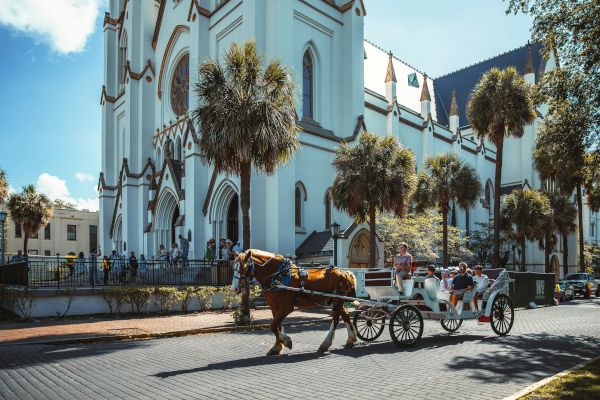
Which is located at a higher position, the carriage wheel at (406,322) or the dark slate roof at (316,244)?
the dark slate roof at (316,244)

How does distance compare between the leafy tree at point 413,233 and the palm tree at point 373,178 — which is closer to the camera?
the palm tree at point 373,178

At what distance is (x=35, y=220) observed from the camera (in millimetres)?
44438

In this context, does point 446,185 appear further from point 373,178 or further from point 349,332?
point 349,332

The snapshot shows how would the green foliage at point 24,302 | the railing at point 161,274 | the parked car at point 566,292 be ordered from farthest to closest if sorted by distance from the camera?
the parked car at point 566,292, the railing at point 161,274, the green foliage at point 24,302

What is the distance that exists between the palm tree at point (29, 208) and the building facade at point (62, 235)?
14.1 metres

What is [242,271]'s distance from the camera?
9.55 m

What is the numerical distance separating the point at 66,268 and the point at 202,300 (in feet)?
18.4

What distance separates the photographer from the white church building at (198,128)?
26.8 metres

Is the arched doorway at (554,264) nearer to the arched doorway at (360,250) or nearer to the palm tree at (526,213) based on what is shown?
the palm tree at (526,213)

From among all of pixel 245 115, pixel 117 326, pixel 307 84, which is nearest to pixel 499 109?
pixel 307 84

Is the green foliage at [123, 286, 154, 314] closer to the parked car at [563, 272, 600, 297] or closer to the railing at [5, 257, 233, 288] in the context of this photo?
the railing at [5, 257, 233, 288]

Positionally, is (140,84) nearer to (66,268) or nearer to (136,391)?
(66,268)

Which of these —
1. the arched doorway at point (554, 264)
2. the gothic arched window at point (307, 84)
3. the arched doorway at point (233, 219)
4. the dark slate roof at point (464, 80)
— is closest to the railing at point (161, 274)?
the arched doorway at point (233, 219)

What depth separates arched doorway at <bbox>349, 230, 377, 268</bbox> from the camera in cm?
2542
